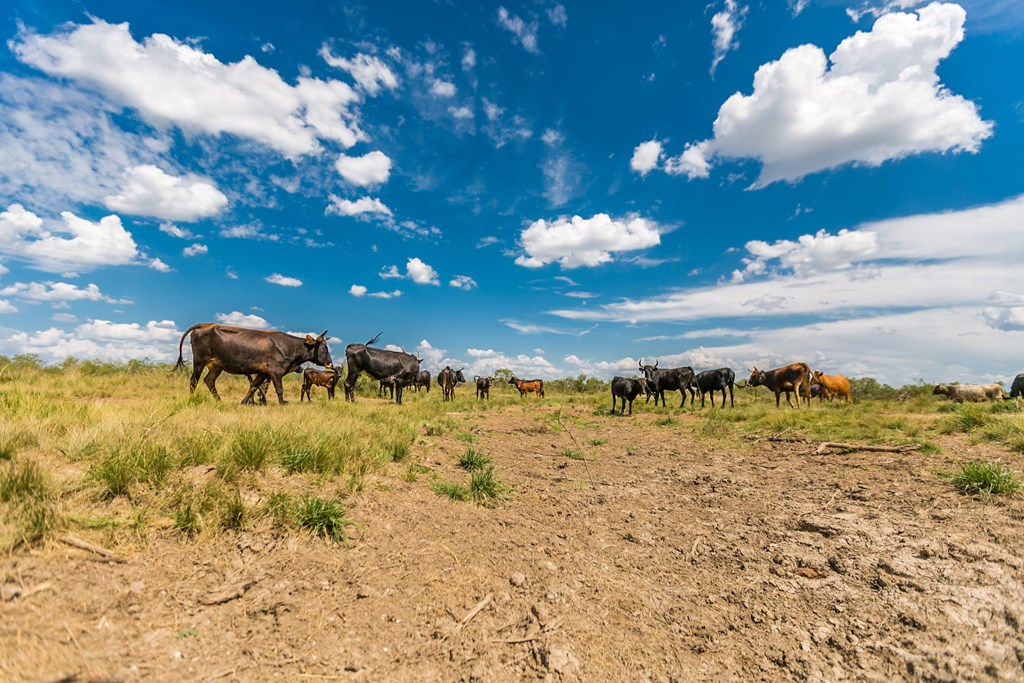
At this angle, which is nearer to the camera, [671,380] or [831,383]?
[671,380]

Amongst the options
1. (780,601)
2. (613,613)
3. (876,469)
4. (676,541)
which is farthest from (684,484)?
(613,613)

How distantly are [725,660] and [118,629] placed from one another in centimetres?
393

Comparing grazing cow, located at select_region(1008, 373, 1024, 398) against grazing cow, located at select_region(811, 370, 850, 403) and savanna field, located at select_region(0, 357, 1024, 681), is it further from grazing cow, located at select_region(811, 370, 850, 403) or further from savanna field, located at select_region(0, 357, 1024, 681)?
savanna field, located at select_region(0, 357, 1024, 681)

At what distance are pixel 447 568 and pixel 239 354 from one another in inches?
454

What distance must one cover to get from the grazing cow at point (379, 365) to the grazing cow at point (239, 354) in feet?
12.2

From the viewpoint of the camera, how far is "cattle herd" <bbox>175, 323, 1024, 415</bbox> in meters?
12.4

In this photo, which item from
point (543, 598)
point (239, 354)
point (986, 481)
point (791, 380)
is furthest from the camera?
point (791, 380)

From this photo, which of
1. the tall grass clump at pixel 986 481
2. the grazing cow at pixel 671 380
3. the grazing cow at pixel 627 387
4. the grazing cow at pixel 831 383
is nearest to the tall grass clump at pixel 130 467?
the tall grass clump at pixel 986 481

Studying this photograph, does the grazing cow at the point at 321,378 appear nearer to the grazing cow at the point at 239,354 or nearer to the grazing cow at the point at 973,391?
the grazing cow at the point at 239,354

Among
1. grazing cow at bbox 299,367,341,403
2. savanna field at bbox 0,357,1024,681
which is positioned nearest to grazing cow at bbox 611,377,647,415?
savanna field at bbox 0,357,1024,681

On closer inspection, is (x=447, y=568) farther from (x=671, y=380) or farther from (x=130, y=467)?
(x=671, y=380)

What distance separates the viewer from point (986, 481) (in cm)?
509

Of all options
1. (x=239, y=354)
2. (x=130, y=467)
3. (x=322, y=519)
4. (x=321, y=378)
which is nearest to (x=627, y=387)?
(x=239, y=354)

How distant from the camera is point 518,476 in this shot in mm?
6938
